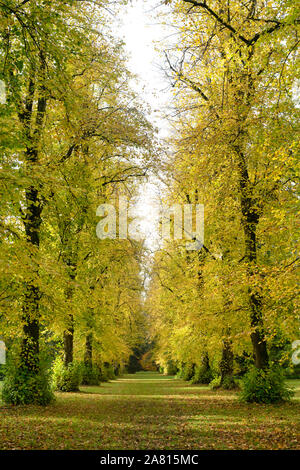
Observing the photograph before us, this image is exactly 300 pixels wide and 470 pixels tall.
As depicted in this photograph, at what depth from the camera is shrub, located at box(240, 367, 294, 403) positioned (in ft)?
41.6

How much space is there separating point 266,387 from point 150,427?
17.6 feet

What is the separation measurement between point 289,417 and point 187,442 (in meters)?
3.80

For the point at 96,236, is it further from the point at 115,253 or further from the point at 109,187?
the point at 109,187

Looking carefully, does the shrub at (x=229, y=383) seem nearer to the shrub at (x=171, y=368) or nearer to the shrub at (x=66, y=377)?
the shrub at (x=66, y=377)

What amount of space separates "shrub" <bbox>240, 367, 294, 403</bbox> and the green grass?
44 centimetres

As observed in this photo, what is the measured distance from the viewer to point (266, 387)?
12.7 meters

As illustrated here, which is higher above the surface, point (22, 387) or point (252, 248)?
point (252, 248)

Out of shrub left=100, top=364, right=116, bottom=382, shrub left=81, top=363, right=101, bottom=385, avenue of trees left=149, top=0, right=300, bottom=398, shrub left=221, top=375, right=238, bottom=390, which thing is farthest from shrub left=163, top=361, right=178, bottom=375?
avenue of trees left=149, top=0, right=300, bottom=398

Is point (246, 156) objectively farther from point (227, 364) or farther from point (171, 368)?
point (171, 368)

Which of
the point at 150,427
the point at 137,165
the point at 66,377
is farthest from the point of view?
the point at 66,377

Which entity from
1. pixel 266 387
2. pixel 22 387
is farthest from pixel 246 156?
pixel 22 387

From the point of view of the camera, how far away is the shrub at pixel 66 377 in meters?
18.2

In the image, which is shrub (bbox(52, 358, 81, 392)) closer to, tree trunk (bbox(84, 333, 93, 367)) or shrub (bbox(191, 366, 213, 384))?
tree trunk (bbox(84, 333, 93, 367))

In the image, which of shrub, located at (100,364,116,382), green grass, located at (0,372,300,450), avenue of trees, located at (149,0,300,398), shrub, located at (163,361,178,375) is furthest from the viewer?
shrub, located at (163,361,178,375)
